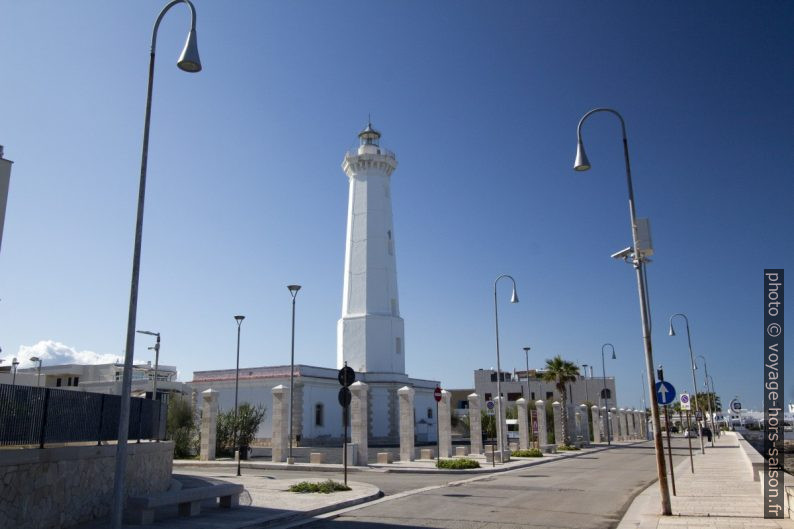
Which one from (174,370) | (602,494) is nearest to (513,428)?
(174,370)

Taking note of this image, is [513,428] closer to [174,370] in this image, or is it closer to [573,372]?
[573,372]

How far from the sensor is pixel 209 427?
101ft

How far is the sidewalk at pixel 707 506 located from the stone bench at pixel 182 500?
8.16m

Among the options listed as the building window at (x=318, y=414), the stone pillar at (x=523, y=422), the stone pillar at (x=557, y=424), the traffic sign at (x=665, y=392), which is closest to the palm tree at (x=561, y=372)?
the stone pillar at (x=557, y=424)

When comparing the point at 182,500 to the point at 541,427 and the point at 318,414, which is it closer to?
the point at 318,414

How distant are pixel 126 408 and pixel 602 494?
13178 mm

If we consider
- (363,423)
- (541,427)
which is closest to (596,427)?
(541,427)

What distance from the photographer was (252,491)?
17.3 metres

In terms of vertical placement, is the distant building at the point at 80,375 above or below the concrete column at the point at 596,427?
above

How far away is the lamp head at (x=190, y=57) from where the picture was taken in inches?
380

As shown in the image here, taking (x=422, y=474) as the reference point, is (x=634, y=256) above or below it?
above

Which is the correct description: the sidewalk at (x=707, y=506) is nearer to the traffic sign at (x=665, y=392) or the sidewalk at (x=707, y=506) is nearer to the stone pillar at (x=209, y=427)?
the traffic sign at (x=665, y=392)

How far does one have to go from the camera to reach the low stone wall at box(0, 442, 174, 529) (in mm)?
9320

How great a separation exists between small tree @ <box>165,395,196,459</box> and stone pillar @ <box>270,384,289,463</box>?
6.02 metres
